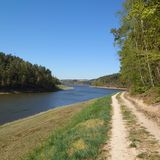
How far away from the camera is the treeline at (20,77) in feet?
439

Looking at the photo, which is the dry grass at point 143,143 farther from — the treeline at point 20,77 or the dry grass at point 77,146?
the treeline at point 20,77

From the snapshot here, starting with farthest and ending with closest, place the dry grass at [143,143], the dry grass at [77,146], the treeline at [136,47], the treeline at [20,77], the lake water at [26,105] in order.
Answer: the treeline at [20,77] → the lake water at [26,105] → the treeline at [136,47] → the dry grass at [77,146] → the dry grass at [143,143]

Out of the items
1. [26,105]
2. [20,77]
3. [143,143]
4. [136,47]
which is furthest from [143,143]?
[20,77]

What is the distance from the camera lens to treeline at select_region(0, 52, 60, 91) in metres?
134

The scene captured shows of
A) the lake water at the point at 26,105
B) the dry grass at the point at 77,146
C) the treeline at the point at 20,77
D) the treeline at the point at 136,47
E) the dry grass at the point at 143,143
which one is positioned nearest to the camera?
the dry grass at the point at 143,143

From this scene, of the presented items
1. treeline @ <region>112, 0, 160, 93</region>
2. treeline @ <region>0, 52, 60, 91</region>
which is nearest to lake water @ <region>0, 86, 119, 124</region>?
treeline @ <region>112, 0, 160, 93</region>

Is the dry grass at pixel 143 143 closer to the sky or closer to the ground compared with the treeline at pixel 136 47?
closer to the ground

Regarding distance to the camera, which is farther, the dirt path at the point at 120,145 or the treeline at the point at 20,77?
the treeline at the point at 20,77

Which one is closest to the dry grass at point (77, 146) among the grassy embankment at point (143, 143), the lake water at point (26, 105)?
the grassy embankment at point (143, 143)

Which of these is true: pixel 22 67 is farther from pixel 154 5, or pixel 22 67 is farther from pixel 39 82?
pixel 154 5

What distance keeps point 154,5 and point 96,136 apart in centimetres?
723

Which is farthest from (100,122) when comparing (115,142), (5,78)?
(5,78)

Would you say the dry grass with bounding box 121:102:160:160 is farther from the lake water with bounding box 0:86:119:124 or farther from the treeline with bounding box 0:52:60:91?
the treeline with bounding box 0:52:60:91

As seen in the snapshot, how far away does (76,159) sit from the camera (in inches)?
448
